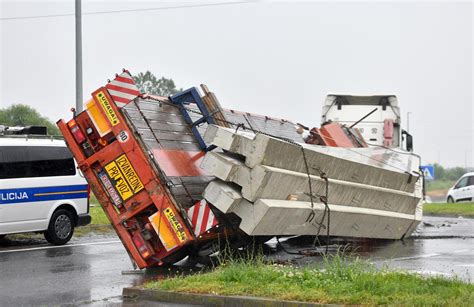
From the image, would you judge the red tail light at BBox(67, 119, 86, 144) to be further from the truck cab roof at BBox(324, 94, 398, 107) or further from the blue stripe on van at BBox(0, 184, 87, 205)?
the truck cab roof at BBox(324, 94, 398, 107)

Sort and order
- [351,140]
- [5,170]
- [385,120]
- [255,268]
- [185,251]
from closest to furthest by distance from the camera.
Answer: [255,268] → [185,251] → [5,170] → [351,140] → [385,120]

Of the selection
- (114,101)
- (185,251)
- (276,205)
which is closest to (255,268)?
(276,205)

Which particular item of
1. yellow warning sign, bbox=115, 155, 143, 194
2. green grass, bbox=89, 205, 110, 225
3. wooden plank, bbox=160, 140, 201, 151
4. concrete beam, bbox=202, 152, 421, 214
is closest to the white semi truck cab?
green grass, bbox=89, 205, 110, 225

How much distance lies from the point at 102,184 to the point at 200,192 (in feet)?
4.77

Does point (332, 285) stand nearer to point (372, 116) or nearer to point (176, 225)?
point (176, 225)

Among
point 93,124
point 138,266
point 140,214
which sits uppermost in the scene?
point 93,124

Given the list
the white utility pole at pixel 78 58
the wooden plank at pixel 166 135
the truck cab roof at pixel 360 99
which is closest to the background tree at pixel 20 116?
the white utility pole at pixel 78 58

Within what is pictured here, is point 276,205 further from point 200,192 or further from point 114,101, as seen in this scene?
point 114,101

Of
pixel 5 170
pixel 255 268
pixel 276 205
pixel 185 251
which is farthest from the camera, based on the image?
pixel 5 170

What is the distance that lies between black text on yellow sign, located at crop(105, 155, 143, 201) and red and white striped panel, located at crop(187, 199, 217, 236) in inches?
34.6

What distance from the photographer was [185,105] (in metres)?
13.0

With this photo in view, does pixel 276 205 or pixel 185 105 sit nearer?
pixel 276 205

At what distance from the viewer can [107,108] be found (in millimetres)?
11500

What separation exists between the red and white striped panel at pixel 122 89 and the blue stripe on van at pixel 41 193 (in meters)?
4.30
